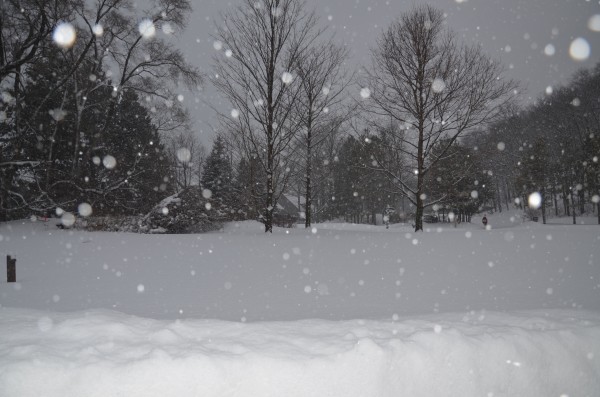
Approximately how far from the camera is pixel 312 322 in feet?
10.8

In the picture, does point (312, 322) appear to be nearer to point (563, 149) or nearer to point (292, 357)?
point (292, 357)

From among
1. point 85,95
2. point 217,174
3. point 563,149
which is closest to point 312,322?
point 85,95

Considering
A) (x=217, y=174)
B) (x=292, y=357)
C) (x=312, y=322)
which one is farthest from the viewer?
(x=217, y=174)

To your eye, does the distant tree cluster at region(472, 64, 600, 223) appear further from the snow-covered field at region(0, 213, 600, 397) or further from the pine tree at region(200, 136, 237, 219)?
the snow-covered field at region(0, 213, 600, 397)

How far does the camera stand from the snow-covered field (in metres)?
2.30

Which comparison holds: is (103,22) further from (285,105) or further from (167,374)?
(167,374)

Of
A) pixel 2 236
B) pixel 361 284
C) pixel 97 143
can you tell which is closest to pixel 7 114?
pixel 97 143

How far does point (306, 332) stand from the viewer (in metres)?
2.98

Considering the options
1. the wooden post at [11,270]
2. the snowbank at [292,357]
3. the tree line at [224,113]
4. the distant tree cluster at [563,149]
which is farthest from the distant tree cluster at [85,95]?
the distant tree cluster at [563,149]

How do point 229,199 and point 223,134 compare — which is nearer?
point 223,134

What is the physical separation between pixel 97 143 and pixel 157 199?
6282 mm

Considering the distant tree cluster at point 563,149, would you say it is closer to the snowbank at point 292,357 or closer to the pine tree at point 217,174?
the pine tree at point 217,174

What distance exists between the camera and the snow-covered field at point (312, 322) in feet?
7.56

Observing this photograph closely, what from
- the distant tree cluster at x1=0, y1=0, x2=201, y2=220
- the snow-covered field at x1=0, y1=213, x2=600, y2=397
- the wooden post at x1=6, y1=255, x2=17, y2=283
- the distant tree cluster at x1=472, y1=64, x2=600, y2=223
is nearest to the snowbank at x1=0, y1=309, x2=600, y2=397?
the snow-covered field at x1=0, y1=213, x2=600, y2=397
